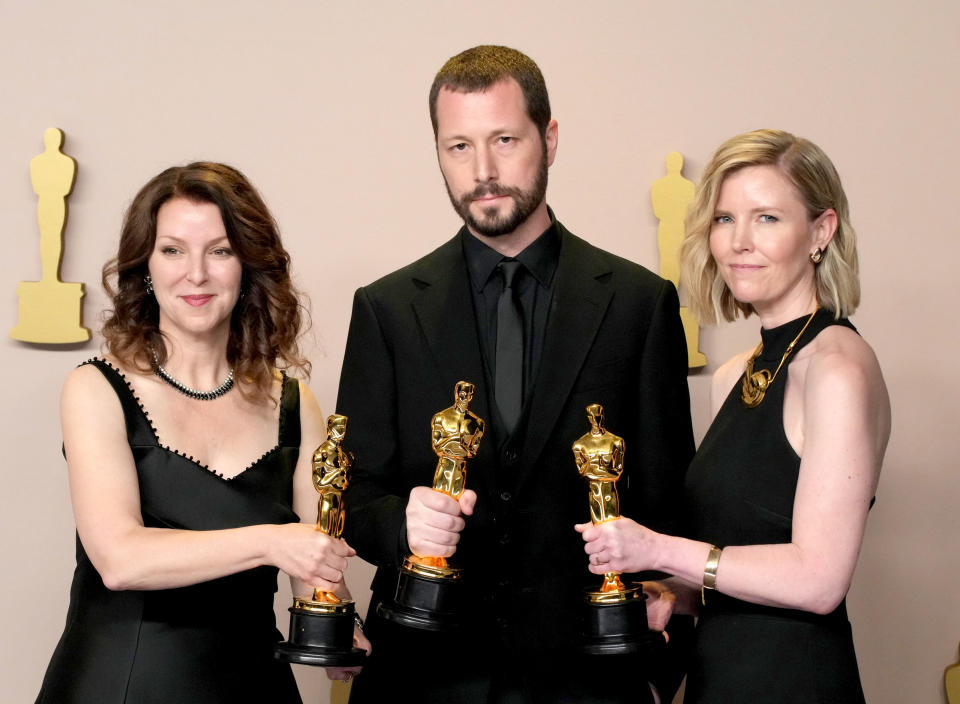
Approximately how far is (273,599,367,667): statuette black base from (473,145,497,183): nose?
3.26ft

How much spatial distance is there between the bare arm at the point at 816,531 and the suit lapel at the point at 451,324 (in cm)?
50

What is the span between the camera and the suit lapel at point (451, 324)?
2643mm

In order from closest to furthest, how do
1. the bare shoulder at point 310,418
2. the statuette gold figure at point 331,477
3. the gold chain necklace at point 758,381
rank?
the statuette gold figure at point 331,477 → the gold chain necklace at point 758,381 → the bare shoulder at point 310,418

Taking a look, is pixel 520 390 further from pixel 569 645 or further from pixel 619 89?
pixel 619 89

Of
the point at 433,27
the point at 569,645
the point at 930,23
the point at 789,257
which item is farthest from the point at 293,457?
the point at 930,23

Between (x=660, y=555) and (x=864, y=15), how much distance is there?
2889 millimetres

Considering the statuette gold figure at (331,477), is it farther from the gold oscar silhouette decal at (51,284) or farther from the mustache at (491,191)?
the gold oscar silhouette decal at (51,284)

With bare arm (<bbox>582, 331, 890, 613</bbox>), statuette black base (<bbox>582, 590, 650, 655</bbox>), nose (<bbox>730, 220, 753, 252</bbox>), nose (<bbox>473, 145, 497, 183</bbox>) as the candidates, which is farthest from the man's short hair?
statuette black base (<bbox>582, 590, 650, 655</bbox>)

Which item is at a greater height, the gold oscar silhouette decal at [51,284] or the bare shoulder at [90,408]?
the gold oscar silhouette decal at [51,284]

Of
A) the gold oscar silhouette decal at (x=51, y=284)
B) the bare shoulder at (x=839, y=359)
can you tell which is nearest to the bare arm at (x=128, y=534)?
the bare shoulder at (x=839, y=359)

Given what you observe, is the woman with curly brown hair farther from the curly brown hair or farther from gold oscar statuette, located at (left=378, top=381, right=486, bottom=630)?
gold oscar statuette, located at (left=378, top=381, right=486, bottom=630)

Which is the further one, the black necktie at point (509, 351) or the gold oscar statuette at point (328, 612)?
the black necktie at point (509, 351)

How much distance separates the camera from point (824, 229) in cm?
256

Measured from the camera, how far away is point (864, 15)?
14.4 ft
